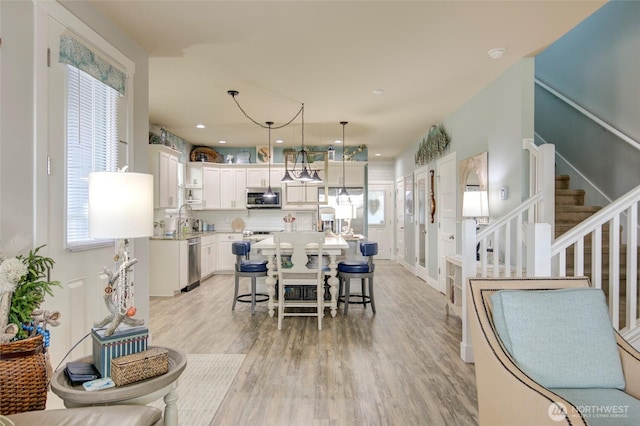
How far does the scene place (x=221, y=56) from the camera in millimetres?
3518

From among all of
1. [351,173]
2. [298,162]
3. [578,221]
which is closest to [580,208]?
[578,221]

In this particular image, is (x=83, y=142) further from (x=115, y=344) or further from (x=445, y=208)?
(x=445, y=208)

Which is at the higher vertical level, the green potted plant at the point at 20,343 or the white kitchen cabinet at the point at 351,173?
the white kitchen cabinet at the point at 351,173

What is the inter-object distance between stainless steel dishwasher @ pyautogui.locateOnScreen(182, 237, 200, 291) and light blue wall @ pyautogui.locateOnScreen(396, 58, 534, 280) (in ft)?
13.7

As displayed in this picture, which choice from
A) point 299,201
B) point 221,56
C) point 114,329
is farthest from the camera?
point 299,201

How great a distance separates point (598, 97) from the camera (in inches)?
164

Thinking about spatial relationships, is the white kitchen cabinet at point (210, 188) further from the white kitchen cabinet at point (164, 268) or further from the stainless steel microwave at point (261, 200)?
the white kitchen cabinet at point (164, 268)

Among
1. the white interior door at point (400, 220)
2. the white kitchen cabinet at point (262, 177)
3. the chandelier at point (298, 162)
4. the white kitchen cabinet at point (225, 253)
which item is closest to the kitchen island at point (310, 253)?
the chandelier at point (298, 162)

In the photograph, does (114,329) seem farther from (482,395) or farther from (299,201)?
(299,201)

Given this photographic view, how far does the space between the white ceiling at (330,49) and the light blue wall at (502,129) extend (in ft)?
0.52

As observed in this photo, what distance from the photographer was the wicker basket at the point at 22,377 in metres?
1.36

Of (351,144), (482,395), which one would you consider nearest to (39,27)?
(482,395)

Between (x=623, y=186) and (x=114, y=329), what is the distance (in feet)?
15.2

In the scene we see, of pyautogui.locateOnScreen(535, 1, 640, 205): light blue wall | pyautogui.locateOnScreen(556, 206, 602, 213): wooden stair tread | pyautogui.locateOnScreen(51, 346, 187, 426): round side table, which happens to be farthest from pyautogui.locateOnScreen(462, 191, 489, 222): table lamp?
pyautogui.locateOnScreen(51, 346, 187, 426): round side table
